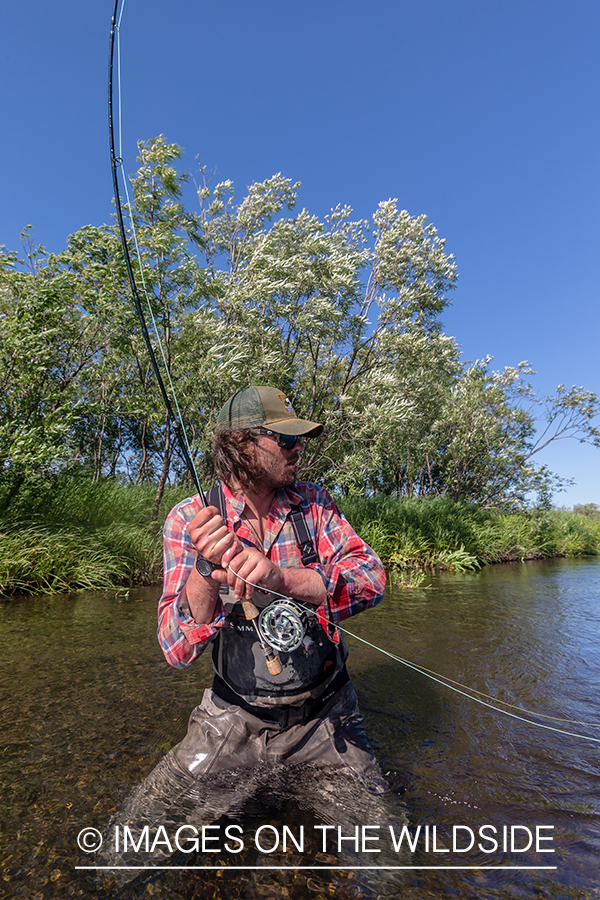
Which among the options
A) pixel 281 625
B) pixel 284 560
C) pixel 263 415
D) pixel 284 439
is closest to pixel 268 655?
pixel 281 625

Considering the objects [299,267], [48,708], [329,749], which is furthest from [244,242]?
[329,749]

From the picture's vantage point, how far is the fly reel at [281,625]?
7.67 feet

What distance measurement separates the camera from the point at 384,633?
6480mm

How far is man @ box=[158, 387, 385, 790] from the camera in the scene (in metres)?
2.42

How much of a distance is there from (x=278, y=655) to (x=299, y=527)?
0.65 metres

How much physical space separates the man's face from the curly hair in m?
0.02

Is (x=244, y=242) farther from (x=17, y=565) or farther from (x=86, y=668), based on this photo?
(x=86, y=668)

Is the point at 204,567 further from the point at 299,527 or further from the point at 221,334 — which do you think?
the point at 221,334

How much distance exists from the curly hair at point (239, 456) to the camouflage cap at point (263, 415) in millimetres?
46

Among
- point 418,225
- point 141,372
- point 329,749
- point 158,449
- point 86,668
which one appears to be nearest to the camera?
point 329,749

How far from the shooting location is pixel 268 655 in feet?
7.97

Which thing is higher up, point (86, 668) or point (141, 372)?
point (141, 372)

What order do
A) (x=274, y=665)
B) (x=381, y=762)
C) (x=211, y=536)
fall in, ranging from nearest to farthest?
(x=211, y=536) < (x=274, y=665) < (x=381, y=762)

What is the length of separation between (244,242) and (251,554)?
1530 centimetres
